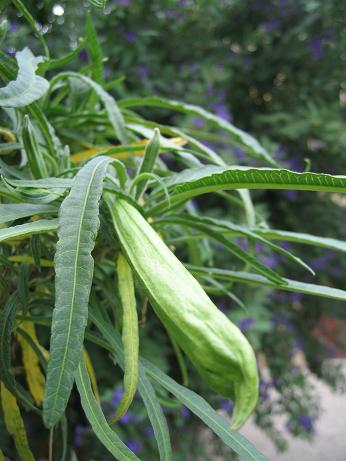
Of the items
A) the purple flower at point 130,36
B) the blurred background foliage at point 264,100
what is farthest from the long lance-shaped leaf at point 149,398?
the purple flower at point 130,36

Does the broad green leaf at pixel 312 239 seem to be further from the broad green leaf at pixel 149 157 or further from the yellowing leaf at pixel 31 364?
the yellowing leaf at pixel 31 364

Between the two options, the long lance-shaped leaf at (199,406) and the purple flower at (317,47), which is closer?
the long lance-shaped leaf at (199,406)

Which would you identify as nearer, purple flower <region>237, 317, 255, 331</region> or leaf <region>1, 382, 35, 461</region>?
leaf <region>1, 382, 35, 461</region>

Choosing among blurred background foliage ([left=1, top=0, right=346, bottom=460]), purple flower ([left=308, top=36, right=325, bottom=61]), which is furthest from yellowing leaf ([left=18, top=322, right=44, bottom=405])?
purple flower ([left=308, top=36, right=325, bottom=61])

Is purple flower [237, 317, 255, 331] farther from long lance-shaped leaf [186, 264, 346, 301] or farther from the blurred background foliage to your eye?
long lance-shaped leaf [186, 264, 346, 301]

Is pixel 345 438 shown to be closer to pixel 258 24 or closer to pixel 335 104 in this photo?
pixel 335 104
